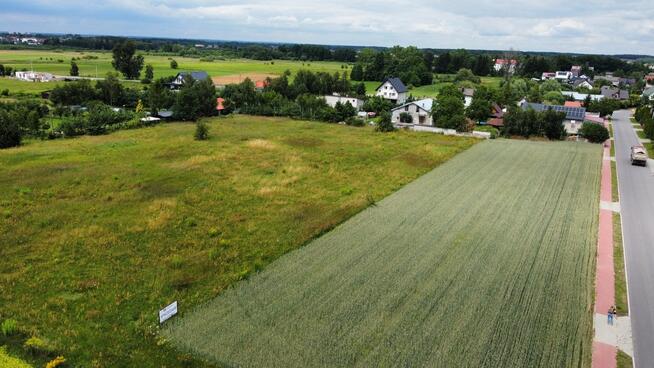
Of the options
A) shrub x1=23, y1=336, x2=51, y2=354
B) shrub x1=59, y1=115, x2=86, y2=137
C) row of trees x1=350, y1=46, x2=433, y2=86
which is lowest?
shrub x1=23, y1=336, x2=51, y2=354

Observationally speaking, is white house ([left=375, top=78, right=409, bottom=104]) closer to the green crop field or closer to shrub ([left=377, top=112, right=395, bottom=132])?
shrub ([left=377, top=112, right=395, bottom=132])

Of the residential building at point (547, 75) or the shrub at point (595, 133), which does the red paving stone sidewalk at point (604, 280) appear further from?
the residential building at point (547, 75)

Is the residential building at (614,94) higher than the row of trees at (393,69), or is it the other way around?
the row of trees at (393,69)

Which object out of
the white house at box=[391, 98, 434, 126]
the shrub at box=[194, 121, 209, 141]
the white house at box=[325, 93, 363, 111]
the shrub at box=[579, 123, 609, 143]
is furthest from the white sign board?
the white house at box=[325, 93, 363, 111]

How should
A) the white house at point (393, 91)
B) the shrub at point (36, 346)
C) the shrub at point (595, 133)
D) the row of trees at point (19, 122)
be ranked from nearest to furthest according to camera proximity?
the shrub at point (36, 346), the row of trees at point (19, 122), the shrub at point (595, 133), the white house at point (393, 91)

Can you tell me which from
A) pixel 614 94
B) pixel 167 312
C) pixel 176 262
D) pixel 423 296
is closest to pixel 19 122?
pixel 176 262

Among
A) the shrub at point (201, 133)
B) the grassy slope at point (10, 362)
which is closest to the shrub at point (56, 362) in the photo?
the grassy slope at point (10, 362)

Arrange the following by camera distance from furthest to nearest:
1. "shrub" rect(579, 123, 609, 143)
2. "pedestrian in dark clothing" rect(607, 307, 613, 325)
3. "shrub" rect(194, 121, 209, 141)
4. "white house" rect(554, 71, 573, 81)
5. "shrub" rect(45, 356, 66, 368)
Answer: "white house" rect(554, 71, 573, 81) < "shrub" rect(579, 123, 609, 143) < "shrub" rect(194, 121, 209, 141) < "pedestrian in dark clothing" rect(607, 307, 613, 325) < "shrub" rect(45, 356, 66, 368)
